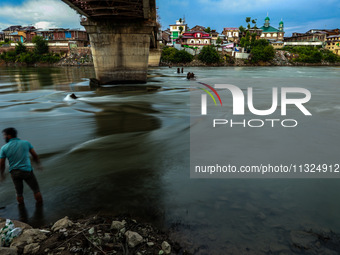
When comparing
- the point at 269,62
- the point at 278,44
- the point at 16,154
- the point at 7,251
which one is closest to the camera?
the point at 7,251

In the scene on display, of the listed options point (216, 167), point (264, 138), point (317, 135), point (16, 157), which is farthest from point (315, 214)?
point (317, 135)

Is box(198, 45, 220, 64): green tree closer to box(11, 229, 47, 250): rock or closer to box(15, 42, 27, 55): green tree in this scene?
box(15, 42, 27, 55): green tree

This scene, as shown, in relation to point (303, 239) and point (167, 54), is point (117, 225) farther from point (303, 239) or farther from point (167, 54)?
point (167, 54)

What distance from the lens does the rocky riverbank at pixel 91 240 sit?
12.5 ft

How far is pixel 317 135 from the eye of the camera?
10984 millimetres

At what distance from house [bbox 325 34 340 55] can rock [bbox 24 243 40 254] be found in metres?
169

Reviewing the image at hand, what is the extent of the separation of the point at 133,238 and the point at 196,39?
5168 inches

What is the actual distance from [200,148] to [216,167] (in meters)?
1.73

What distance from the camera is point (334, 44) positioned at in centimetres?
13938

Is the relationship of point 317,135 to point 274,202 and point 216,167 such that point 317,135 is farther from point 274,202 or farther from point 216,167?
point 274,202

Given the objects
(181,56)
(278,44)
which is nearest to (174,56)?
(181,56)

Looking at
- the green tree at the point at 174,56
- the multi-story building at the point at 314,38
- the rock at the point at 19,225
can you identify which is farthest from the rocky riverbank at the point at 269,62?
the rock at the point at 19,225

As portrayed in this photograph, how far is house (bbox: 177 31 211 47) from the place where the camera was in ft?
413

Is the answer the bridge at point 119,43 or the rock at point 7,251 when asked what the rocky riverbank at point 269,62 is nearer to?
the bridge at point 119,43
